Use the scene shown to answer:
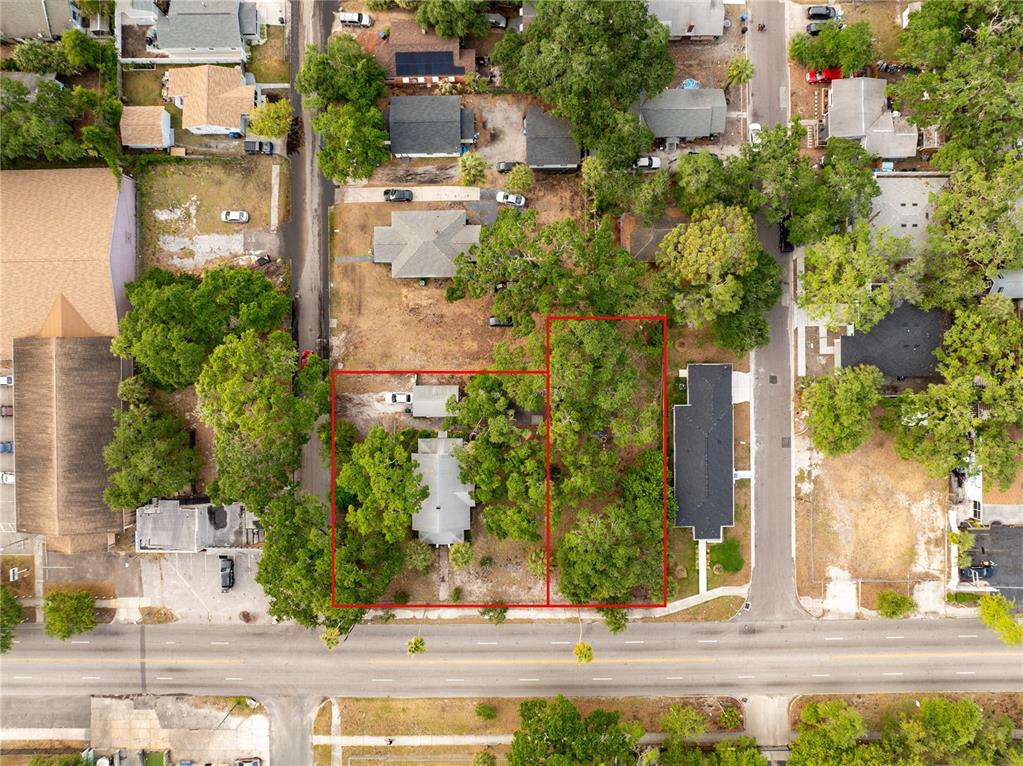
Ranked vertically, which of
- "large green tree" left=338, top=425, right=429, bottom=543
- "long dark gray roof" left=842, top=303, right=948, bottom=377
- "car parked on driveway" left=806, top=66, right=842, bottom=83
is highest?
"car parked on driveway" left=806, top=66, right=842, bottom=83

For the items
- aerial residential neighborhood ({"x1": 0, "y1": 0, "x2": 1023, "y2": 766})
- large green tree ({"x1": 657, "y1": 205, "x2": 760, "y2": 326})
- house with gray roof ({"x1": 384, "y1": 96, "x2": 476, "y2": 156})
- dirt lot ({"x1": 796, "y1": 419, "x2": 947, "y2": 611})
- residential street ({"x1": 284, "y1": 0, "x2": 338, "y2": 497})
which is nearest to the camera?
large green tree ({"x1": 657, "y1": 205, "x2": 760, "y2": 326})

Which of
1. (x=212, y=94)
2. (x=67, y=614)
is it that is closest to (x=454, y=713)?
(x=67, y=614)

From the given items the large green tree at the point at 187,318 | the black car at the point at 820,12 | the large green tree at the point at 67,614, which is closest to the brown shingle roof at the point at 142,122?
the large green tree at the point at 187,318

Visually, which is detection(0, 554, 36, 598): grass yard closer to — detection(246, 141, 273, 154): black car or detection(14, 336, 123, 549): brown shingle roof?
detection(14, 336, 123, 549): brown shingle roof

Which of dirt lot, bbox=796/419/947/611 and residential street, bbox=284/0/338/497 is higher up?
residential street, bbox=284/0/338/497

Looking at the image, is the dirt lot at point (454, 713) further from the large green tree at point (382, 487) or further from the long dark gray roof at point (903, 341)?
the long dark gray roof at point (903, 341)

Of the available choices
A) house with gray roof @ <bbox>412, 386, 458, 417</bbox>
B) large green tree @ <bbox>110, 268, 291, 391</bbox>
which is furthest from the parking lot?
house with gray roof @ <bbox>412, 386, 458, 417</bbox>

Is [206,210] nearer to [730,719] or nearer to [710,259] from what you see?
[710,259]
